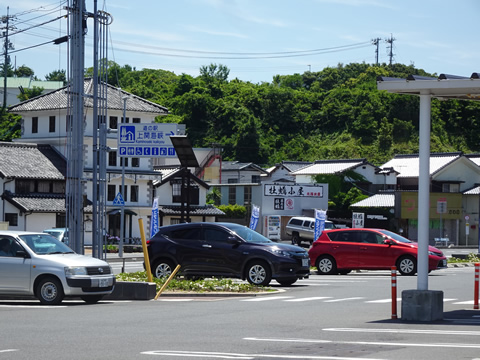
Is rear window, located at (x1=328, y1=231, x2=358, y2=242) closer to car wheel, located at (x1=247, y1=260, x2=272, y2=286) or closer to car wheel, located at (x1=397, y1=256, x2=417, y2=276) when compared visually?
car wheel, located at (x1=397, y1=256, x2=417, y2=276)

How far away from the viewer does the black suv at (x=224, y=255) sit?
23172 millimetres

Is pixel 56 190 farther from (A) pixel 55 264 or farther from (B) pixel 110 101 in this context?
(A) pixel 55 264

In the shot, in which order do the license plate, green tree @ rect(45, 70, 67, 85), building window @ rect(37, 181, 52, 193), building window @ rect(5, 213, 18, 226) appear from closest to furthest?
the license plate < building window @ rect(5, 213, 18, 226) < building window @ rect(37, 181, 52, 193) < green tree @ rect(45, 70, 67, 85)

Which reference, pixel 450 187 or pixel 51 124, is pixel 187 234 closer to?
pixel 51 124

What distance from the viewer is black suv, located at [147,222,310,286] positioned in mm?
23172

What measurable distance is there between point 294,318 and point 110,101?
54.3m

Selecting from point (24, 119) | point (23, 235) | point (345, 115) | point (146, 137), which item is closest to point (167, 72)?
point (345, 115)

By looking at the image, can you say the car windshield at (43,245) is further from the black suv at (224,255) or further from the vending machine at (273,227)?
the vending machine at (273,227)

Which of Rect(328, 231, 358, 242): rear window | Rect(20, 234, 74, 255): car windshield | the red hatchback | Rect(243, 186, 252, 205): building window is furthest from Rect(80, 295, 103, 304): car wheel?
Rect(243, 186, 252, 205): building window

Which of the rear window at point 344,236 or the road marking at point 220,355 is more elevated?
the rear window at point 344,236

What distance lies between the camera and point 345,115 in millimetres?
102812

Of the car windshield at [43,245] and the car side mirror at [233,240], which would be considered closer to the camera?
the car windshield at [43,245]

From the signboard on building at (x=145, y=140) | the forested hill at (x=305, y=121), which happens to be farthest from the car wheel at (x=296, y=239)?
the signboard on building at (x=145, y=140)

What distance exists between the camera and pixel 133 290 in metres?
20.5
